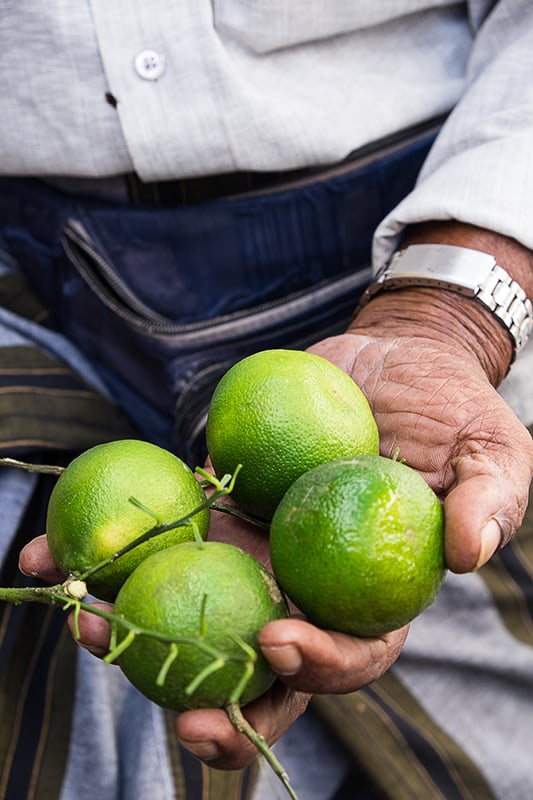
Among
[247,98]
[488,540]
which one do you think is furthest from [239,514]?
[247,98]

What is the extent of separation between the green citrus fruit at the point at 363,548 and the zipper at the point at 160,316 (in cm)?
88

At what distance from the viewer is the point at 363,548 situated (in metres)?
1.09

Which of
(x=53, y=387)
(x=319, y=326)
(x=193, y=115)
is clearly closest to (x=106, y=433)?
(x=53, y=387)

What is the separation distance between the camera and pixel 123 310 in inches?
78.2

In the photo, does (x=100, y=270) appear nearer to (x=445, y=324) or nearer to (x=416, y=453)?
(x=445, y=324)

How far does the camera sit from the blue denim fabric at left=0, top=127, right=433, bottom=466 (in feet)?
6.48

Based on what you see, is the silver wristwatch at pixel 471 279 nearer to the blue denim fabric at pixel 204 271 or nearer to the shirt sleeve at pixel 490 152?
the shirt sleeve at pixel 490 152

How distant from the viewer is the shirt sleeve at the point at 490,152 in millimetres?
1774

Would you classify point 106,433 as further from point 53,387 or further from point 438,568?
point 438,568

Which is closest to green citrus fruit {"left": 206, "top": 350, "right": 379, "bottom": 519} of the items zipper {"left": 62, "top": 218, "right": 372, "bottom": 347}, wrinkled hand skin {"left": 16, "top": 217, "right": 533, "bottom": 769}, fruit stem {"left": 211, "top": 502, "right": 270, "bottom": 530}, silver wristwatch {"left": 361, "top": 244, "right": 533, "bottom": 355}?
fruit stem {"left": 211, "top": 502, "right": 270, "bottom": 530}

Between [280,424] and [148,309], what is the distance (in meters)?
0.82

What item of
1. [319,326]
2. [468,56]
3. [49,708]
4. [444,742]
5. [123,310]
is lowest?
[444,742]

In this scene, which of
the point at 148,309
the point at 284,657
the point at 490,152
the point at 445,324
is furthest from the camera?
the point at 148,309

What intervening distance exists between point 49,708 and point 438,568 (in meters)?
1.04
